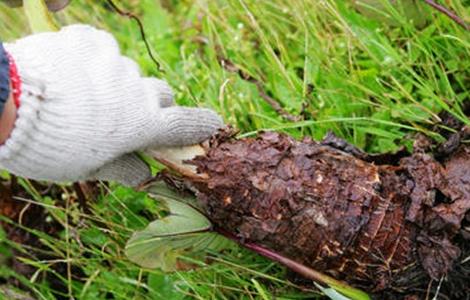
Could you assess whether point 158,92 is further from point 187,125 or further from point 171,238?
point 171,238

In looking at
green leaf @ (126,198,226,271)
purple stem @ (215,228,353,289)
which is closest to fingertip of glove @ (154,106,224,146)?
green leaf @ (126,198,226,271)

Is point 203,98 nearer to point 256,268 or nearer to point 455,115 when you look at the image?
point 256,268

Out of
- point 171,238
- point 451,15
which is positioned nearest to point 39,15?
point 171,238

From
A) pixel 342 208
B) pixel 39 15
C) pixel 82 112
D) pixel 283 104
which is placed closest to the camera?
pixel 82 112

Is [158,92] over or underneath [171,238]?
over

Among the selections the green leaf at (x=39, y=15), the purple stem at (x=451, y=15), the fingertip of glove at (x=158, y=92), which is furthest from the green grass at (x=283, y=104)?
the green leaf at (x=39, y=15)

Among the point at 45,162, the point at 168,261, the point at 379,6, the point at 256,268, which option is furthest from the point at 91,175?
the point at 379,6

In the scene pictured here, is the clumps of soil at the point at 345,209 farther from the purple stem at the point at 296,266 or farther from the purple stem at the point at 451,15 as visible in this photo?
the purple stem at the point at 451,15
